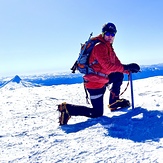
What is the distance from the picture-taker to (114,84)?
6871mm

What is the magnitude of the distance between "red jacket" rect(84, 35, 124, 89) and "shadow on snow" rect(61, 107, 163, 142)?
889mm

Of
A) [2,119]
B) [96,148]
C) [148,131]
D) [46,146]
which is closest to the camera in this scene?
[96,148]

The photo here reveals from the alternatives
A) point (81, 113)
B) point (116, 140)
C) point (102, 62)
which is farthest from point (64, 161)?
point (102, 62)

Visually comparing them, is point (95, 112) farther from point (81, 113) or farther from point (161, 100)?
point (161, 100)

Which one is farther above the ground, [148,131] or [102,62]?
[102,62]

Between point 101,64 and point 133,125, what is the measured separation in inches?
64.3

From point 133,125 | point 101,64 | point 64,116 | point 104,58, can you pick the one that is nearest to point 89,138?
point 133,125

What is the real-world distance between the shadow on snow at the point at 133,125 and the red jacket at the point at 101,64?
0.89 m

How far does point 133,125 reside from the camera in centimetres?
491

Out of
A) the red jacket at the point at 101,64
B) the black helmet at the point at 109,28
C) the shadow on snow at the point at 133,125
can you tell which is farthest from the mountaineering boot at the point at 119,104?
the black helmet at the point at 109,28

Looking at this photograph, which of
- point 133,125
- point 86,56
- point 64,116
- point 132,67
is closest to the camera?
point 133,125

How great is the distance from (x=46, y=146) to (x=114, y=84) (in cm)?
330

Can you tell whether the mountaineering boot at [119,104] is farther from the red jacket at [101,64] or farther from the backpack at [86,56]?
the backpack at [86,56]

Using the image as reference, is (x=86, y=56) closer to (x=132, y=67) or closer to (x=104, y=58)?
(x=104, y=58)
